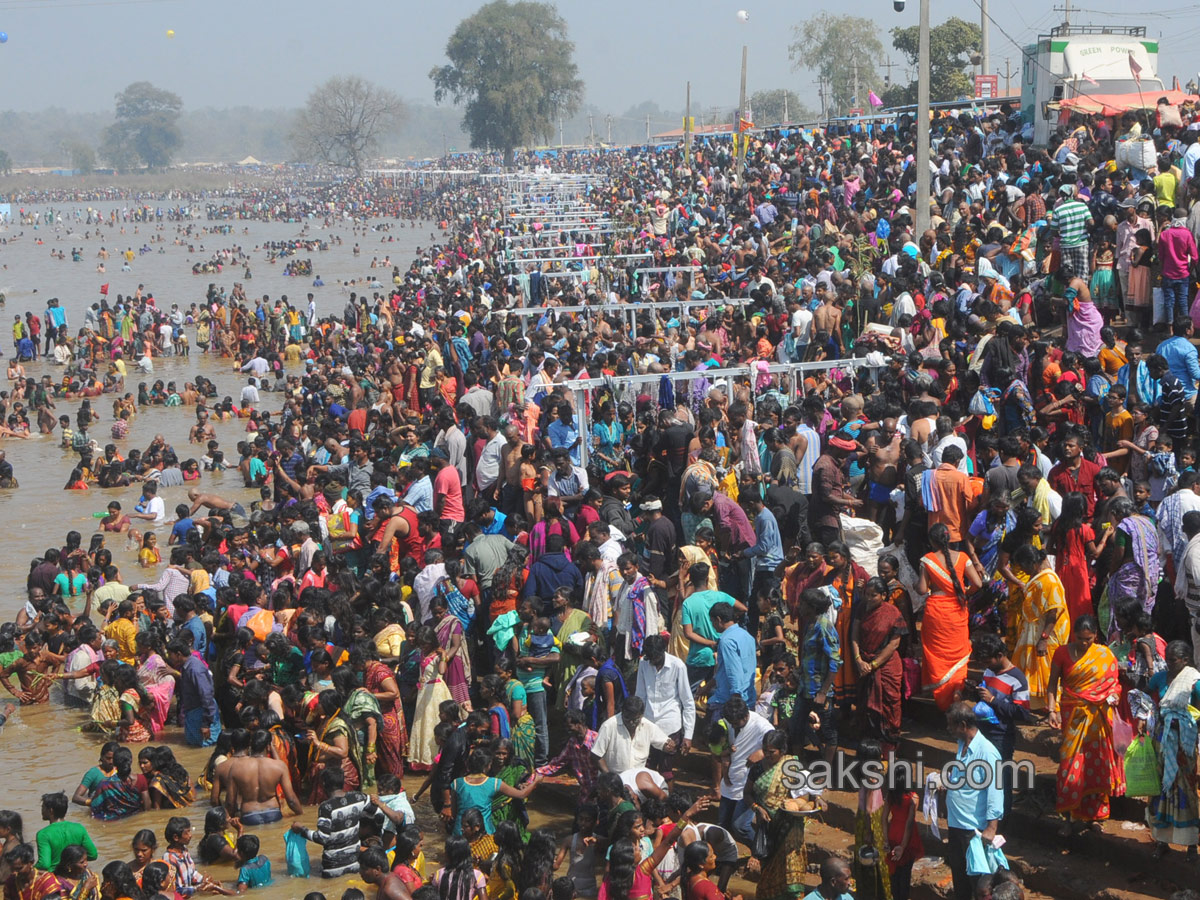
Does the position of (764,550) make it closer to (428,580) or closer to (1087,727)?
(428,580)

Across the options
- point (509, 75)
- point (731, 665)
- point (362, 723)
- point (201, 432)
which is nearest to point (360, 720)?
point (362, 723)

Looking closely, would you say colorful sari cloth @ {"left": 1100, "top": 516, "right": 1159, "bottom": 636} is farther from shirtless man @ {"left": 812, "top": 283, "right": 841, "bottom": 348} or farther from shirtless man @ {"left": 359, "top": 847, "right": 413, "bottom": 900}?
shirtless man @ {"left": 812, "top": 283, "right": 841, "bottom": 348}

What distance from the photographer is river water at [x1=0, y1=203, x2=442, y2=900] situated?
28.2 feet

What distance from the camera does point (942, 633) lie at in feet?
23.3

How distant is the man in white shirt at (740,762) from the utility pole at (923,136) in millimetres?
9358

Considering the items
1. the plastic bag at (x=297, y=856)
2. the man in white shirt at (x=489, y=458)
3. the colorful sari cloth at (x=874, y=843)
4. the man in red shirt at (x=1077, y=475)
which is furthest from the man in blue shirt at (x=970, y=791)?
the man in white shirt at (x=489, y=458)

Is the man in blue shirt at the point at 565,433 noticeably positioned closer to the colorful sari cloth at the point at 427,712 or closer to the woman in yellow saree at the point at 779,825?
the colorful sari cloth at the point at 427,712

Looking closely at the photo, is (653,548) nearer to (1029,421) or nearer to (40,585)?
(1029,421)

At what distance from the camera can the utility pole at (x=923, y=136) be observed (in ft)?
48.8

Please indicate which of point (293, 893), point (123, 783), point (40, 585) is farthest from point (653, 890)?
point (40, 585)

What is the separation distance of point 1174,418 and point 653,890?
15.5 feet

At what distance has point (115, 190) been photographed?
124625mm

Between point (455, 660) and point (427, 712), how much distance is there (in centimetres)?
39

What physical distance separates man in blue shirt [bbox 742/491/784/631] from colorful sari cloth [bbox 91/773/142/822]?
430 cm
